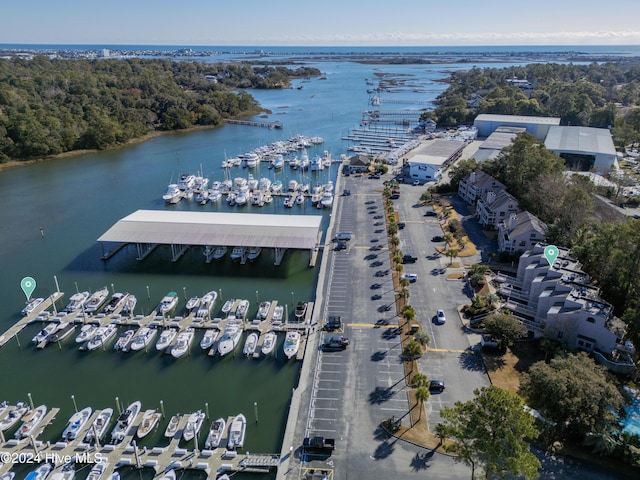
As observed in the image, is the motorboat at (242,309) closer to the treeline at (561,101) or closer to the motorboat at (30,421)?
the motorboat at (30,421)

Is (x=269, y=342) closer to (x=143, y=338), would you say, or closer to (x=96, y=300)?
(x=143, y=338)

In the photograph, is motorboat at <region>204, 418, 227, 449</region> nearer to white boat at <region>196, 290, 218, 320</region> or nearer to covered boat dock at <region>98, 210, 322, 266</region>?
white boat at <region>196, 290, 218, 320</region>

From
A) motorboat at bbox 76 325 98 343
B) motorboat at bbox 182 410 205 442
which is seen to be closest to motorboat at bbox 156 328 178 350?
motorboat at bbox 76 325 98 343

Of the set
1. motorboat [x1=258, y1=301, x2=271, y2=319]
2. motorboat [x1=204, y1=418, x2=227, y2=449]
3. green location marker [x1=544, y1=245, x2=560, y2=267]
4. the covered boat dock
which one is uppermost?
green location marker [x1=544, y1=245, x2=560, y2=267]

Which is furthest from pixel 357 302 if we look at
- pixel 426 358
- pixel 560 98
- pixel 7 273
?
pixel 560 98

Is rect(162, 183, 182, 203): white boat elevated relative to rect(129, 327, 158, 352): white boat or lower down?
elevated

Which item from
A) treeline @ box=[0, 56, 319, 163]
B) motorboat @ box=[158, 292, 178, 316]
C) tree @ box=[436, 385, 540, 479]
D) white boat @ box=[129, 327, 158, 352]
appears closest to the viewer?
tree @ box=[436, 385, 540, 479]

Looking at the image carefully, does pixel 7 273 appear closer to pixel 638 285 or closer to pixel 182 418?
pixel 182 418

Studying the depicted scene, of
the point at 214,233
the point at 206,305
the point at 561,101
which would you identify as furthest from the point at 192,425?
the point at 561,101
